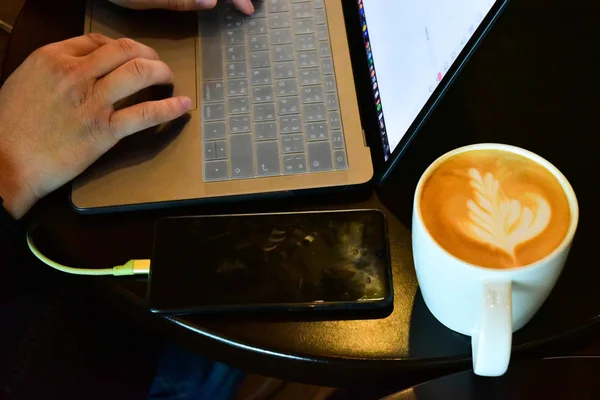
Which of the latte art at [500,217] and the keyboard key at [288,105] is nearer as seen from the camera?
the latte art at [500,217]

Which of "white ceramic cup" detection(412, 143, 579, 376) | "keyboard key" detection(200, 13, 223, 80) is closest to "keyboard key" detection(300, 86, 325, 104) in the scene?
"keyboard key" detection(200, 13, 223, 80)

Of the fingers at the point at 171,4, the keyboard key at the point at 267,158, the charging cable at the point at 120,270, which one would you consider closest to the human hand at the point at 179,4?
the fingers at the point at 171,4

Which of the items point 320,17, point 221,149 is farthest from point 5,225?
point 320,17

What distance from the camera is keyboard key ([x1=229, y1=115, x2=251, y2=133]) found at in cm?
64

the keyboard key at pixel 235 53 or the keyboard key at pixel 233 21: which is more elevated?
the keyboard key at pixel 233 21

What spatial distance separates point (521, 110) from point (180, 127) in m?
0.38

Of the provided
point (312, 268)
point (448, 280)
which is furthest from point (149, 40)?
point (448, 280)

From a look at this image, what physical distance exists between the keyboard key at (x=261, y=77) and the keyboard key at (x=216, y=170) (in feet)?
0.40

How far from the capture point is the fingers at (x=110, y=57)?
2.09 feet

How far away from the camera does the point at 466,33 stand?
46cm

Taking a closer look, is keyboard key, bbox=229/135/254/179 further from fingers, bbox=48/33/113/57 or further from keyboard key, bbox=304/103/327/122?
fingers, bbox=48/33/113/57

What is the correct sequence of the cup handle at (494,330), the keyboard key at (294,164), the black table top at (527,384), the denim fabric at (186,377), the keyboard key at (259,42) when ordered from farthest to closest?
1. the denim fabric at (186,377)
2. the keyboard key at (259,42)
3. the keyboard key at (294,164)
4. the black table top at (527,384)
5. the cup handle at (494,330)

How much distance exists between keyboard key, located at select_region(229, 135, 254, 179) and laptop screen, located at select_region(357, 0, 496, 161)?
144 mm

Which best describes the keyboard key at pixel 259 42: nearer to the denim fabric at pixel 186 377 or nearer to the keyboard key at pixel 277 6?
the keyboard key at pixel 277 6
